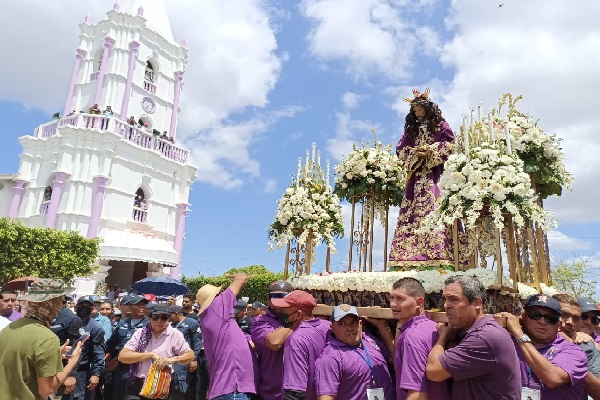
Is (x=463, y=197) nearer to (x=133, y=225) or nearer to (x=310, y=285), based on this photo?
(x=310, y=285)

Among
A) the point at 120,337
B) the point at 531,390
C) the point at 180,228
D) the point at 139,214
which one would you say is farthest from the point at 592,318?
the point at 180,228

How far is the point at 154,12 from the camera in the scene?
1270 inches

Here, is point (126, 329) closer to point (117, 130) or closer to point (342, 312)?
point (342, 312)

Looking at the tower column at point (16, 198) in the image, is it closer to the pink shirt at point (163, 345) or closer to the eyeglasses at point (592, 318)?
the pink shirt at point (163, 345)

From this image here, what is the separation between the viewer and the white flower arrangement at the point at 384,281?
489cm

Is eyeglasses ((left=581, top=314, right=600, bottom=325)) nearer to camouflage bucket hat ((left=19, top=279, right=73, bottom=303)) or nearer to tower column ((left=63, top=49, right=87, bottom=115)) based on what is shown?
camouflage bucket hat ((left=19, top=279, right=73, bottom=303))

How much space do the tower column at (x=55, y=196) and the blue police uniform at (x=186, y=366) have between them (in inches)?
820

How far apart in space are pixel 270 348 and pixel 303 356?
1.82 feet

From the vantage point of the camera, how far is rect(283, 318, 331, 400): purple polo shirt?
3.49m

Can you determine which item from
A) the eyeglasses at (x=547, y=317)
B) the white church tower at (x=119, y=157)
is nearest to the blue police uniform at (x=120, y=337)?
the eyeglasses at (x=547, y=317)

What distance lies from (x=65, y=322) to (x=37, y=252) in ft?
54.4

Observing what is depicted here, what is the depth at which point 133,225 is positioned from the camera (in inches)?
1047

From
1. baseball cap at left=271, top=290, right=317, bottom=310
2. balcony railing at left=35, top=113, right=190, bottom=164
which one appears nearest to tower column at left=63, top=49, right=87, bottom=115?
balcony railing at left=35, top=113, right=190, bottom=164

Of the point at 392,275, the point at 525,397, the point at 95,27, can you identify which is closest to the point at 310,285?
the point at 392,275
